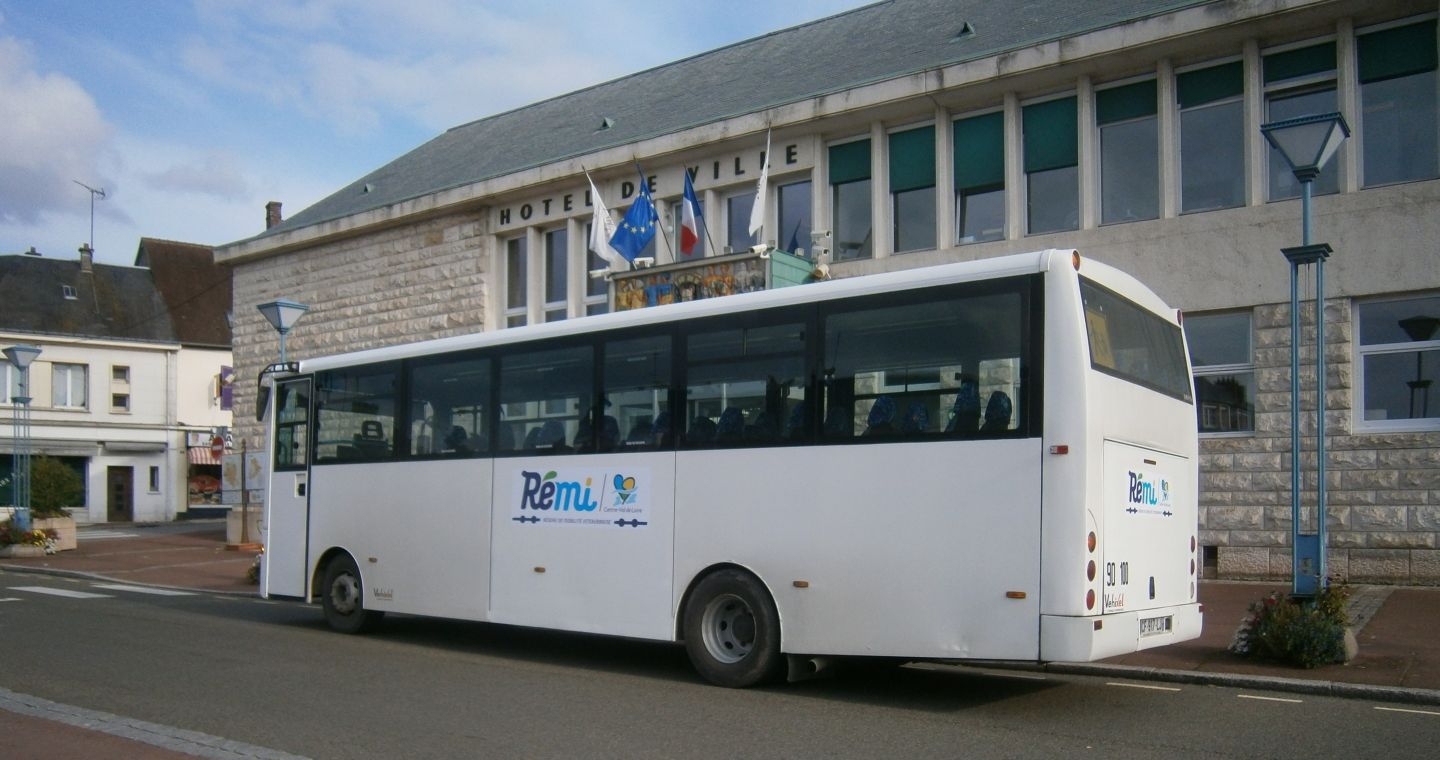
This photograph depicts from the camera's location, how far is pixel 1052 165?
731 inches

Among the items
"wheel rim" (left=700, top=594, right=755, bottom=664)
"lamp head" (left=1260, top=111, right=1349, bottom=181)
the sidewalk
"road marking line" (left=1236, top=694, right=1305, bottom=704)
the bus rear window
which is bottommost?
"road marking line" (left=1236, top=694, right=1305, bottom=704)

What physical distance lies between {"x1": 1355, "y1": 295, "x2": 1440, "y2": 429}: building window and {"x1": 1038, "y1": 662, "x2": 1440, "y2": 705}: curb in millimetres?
7153

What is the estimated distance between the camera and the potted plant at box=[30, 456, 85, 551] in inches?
1226

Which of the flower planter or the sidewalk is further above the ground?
the sidewalk

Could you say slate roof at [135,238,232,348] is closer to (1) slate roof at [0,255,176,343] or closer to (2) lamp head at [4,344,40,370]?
(1) slate roof at [0,255,176,343]

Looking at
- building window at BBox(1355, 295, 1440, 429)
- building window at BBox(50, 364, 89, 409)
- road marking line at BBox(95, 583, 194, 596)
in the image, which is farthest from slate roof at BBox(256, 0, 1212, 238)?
building window at BBox(50, 364, 89, 409)

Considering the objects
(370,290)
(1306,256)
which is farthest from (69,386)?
(1306,256)

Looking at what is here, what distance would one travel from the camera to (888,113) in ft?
66.3

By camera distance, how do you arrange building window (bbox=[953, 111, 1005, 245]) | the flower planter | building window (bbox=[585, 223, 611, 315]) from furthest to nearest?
the flower planter → building window (bbox=[585, 223, 611, 315]) → building window (bbox=[953, 111, 1005, 245])

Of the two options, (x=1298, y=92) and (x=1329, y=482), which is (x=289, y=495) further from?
(x=1298, y=92)

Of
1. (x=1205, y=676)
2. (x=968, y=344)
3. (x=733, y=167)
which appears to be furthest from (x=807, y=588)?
(x=733, y=167)

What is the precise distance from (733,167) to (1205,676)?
14.6 metres

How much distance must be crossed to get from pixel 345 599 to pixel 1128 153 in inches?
485

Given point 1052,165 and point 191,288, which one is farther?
point 191,288
